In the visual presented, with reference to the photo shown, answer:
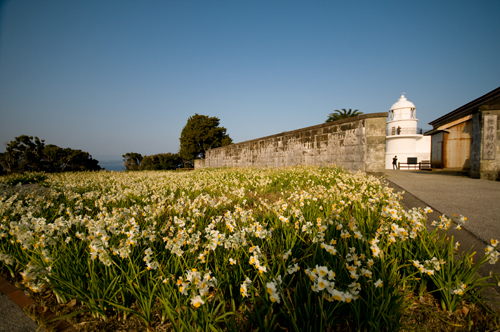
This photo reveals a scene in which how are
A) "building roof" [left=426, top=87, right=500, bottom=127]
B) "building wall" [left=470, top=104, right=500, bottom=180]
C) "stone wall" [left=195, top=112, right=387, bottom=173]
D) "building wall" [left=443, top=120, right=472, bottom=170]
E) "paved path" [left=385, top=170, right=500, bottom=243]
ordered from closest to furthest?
"paved path" [left=385, top=170, right=500, bottom=243]
"building wall" [left=470, top=104, right=500, bottom=180]
"stone wall" [left=195, top=112, right=387, bottom=173]
"building roof" [left=426, top=87, right=500, bottom=127]
"building wall" [left=443, top=120, right=472, bottom=170]

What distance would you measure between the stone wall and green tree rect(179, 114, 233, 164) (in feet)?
87.8

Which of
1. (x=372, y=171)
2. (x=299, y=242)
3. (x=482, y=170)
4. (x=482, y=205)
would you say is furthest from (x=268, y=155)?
(x=299, y=242)

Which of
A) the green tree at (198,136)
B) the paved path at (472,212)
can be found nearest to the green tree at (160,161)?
the green tree at (198,136)

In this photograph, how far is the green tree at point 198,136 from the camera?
3981 cm

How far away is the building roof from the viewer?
1341cm

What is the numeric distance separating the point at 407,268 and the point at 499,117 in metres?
8.35

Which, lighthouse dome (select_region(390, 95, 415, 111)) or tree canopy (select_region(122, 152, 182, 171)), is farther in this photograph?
lighthouse dome (select_region(390, 95, 415, 111))

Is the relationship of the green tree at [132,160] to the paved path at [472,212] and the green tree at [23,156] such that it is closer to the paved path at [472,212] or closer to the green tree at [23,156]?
the green tree at [23,156]

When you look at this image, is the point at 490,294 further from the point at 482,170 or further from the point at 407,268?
the point at 482,170

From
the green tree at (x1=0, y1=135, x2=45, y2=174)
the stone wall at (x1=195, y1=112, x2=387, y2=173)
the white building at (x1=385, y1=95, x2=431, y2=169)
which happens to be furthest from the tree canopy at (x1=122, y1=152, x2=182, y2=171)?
the white building at (x1=385, y1=95, x2=431, y2=169)

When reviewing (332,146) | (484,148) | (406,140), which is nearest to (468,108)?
(484,148)

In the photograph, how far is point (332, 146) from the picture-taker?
29.4 feet

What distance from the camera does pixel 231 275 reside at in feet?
5.68

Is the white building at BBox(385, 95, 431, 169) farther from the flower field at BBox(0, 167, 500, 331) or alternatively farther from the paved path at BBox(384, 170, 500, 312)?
the flower field at BBox(0, 167, 500, 331)
